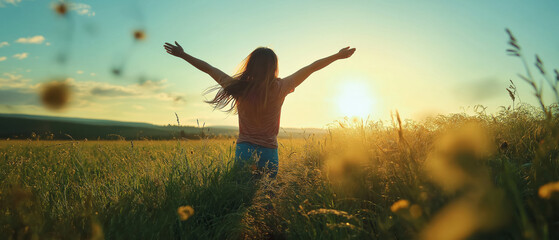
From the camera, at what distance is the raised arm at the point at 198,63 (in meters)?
4.10

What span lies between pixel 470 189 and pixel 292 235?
1.55 meters

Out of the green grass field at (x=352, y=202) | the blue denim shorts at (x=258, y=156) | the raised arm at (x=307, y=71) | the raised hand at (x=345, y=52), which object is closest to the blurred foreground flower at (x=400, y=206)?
the green grass field at (x=352, y=202)

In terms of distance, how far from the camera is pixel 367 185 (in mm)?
2688

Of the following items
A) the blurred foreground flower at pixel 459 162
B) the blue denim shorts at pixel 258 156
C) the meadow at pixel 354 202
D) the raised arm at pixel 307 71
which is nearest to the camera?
the meadow at pixel 354 202

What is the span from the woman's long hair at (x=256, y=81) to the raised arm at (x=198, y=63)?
138mm

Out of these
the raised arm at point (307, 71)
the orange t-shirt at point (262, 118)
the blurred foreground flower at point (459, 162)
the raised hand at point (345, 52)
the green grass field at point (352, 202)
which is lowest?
the green grass field at point (352, 202)

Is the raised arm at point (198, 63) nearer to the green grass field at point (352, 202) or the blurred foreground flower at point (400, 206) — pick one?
the green grass field at point (352, 202)

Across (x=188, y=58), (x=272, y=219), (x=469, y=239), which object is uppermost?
(x=188, y=58)

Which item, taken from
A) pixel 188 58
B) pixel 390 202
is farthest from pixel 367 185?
pixel 188 58

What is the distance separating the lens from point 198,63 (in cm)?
410

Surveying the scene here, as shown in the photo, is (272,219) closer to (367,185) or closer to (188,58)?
(367,185)

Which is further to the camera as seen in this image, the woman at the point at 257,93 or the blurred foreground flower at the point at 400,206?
the woman at the point at 257,93

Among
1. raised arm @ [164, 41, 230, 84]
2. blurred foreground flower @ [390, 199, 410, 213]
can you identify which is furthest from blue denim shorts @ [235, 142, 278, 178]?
blurred foreground flower @ [390, 199, 410, 213]

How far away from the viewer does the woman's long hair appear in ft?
13.1
